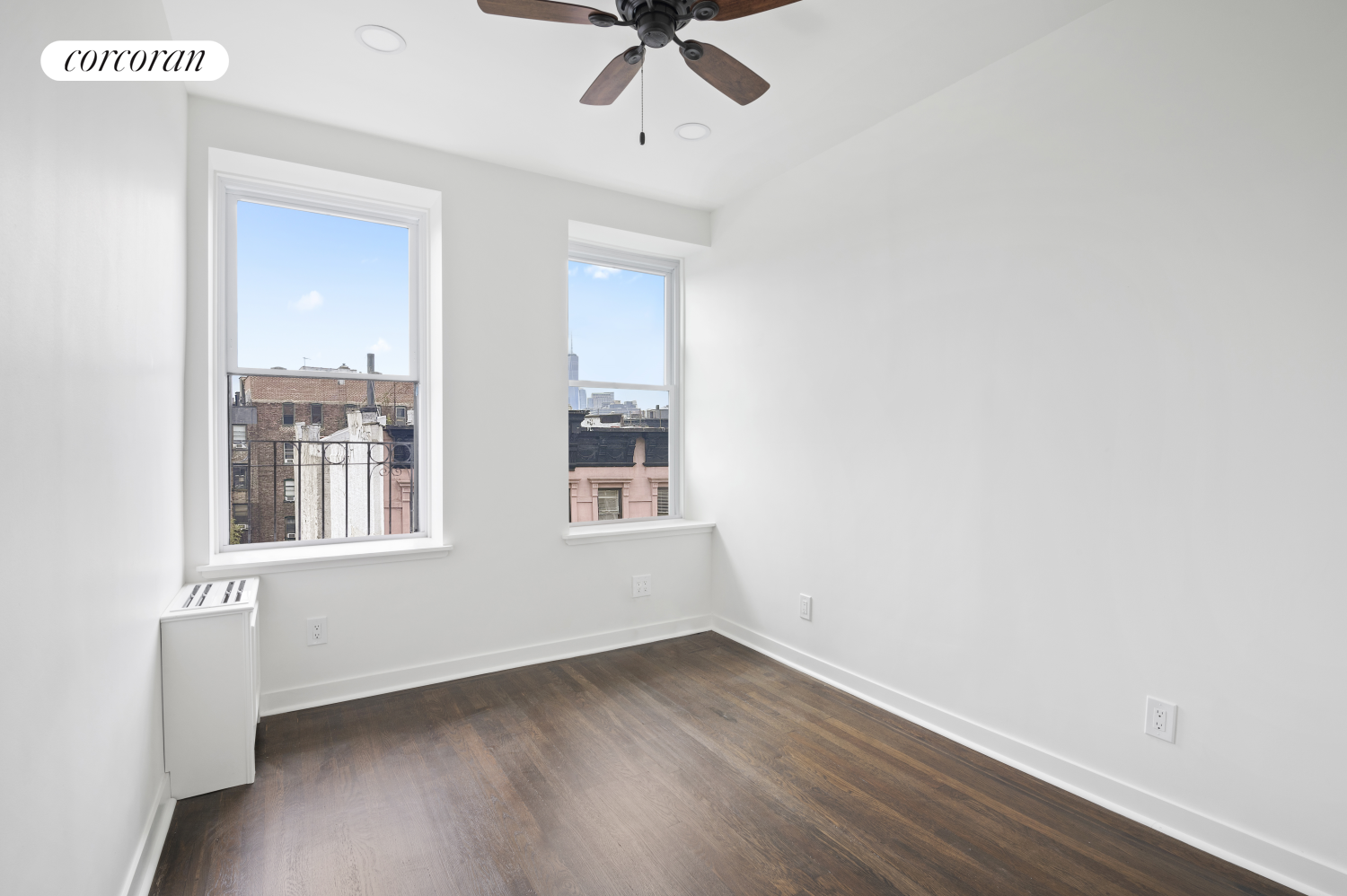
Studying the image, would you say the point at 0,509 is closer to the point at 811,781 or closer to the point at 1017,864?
the point at 811,781

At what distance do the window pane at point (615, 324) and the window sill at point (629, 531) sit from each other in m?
0.93

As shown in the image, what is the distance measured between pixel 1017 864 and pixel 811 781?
67cm

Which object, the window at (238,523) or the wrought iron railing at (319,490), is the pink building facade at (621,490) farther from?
the window at (238,523)

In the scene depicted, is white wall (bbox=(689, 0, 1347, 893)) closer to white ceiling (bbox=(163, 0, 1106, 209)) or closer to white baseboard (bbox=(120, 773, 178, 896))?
white ceiling (bbox=(163, 0, 1106, 209))

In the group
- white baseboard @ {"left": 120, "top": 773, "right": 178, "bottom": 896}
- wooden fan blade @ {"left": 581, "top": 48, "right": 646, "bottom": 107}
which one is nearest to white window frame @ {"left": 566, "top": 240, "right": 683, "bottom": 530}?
wooden fan blade @ {"left": 581, "top": 48, "right": 646, "bottom": 107}

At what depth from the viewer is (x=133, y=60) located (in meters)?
1.72

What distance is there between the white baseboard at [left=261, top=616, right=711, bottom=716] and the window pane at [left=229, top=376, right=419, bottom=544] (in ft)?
2.35

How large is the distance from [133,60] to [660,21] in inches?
56.5

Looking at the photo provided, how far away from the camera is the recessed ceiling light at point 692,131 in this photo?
3.00m

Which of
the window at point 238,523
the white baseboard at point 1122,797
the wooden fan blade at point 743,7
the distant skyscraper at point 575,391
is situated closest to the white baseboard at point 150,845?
the window at point 238,523

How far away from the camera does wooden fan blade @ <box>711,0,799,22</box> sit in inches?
71.1

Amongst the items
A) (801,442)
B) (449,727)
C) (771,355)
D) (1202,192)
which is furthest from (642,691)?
(1202,192)

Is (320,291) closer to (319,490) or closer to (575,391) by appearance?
(319,490)

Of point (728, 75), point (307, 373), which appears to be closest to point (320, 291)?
point (307, 373)
